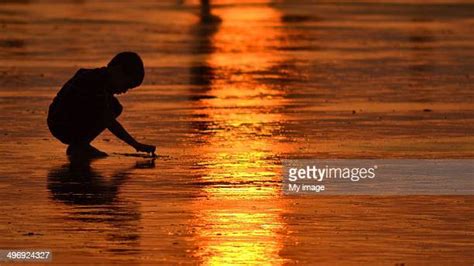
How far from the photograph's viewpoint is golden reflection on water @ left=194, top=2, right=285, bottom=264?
12.0 meters

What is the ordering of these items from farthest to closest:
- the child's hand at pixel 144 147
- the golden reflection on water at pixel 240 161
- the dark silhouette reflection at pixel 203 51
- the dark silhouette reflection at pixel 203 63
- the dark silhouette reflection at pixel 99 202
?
the dark silhouette reflection at pixel 203 51 < the dark silhouette reflection at pixel 203 63 < the child's hand at pixel 144 147 < the dark silhouette reflection at pixel 99 202 < the golden reflection on water at pixel 240 161

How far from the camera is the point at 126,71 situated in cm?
1606

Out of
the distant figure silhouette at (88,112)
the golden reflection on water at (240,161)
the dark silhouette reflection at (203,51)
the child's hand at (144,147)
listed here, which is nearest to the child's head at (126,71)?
the distant figure silhouette at (88,112)

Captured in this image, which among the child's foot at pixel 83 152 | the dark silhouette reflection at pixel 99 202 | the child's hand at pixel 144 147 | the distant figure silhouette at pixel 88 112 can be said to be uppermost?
the distant figure silhouette at pixel 88 112

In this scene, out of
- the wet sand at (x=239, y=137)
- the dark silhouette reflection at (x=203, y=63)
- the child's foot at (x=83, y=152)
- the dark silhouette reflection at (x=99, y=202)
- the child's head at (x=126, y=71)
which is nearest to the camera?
the wet sand at (x=239, y=137)

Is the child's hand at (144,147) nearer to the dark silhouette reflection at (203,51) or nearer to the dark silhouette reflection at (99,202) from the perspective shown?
the dark silhouette reflection at (99,202)

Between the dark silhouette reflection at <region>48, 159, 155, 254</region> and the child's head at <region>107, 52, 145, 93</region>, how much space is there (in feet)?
2.04

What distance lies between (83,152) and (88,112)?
32 centimetres

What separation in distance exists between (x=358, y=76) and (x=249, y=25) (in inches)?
383

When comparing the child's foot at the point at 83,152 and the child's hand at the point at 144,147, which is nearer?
the child's hand at the point at 144,147

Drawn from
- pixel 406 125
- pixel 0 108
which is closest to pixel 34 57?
pixel 0 108

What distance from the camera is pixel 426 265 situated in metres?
11.2

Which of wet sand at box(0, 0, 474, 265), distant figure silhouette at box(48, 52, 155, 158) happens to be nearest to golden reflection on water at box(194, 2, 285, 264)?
wet sand at box(0, 0, 474, 265)

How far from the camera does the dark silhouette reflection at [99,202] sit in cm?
1228
